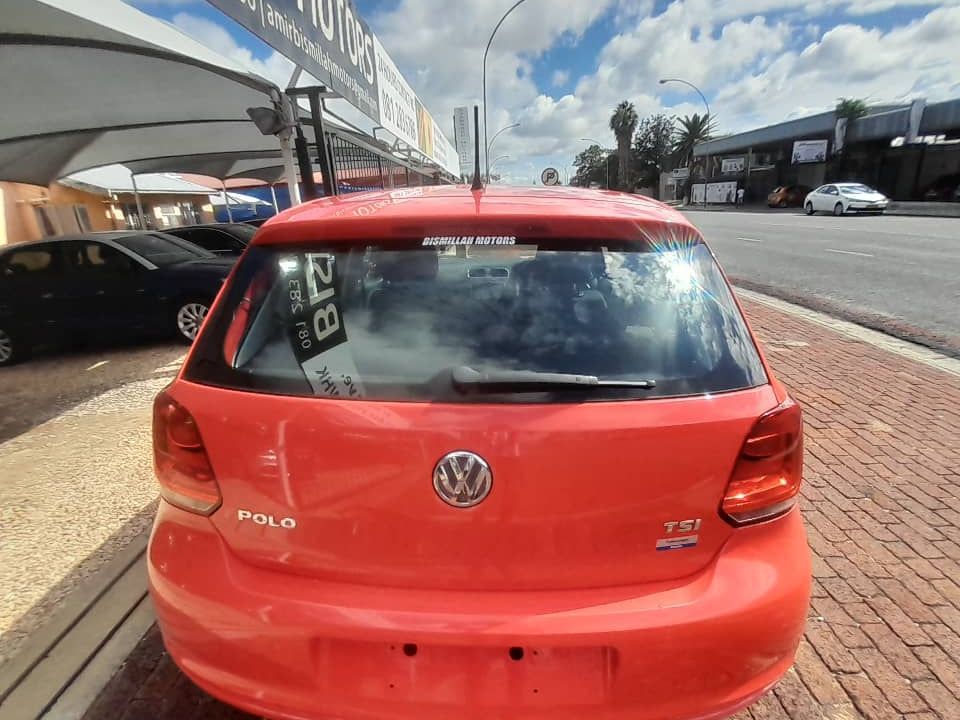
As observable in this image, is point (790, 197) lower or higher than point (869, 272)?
lower

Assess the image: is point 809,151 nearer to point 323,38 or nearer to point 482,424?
point 323,38

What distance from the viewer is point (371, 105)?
10070mm

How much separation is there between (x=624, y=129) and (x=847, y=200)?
61140 mm

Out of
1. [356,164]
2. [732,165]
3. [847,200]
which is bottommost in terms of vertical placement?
[847,200]

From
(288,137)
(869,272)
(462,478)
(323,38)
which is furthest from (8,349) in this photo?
(869,272)

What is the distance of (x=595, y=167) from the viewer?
4631 inches

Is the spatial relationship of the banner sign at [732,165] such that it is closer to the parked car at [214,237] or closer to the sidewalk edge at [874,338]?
the sidewalk edge at [874,338]

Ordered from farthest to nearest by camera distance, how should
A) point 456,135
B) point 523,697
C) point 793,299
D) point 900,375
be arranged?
point 456,135, point 793,299, point 900,375, point 523,697

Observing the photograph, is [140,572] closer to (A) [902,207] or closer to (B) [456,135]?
(A) [902,207]

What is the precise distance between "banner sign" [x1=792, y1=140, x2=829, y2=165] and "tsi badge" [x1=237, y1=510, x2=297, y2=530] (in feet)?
153

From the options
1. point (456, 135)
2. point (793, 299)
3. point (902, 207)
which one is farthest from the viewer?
point (456, 135)

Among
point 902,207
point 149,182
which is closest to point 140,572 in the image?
point 149,182

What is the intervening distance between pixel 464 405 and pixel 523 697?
0.71 meters

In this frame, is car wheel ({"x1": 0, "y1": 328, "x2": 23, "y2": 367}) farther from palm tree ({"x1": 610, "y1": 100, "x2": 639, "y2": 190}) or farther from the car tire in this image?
palm tree ({"x1": 610, "y1": 100, "x2": 639, "y2": 190})
